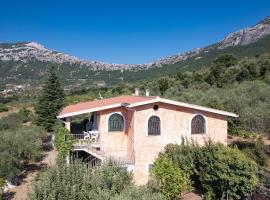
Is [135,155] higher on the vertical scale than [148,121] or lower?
lower

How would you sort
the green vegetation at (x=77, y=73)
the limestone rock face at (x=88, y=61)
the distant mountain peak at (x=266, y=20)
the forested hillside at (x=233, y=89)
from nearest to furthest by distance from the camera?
the forested hillside at (x=233, y=89) < the green vegetation at (x=77, y=73) < the limestone rock face at (x=88, y=61) < the distant mountain peak at (x=266, y=20)

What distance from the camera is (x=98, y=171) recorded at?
44.3 feet

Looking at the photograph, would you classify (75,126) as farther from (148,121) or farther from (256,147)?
(256,147)

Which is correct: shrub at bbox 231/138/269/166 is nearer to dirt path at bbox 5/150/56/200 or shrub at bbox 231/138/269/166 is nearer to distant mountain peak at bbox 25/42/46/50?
dirt path at bbox 5/150/56/200

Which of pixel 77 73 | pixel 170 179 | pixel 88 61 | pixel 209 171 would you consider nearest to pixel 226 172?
pixel 209 171

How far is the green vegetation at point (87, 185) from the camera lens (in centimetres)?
1150

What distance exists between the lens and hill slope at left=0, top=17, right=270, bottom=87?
111625mm

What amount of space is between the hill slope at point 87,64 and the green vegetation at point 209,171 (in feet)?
269

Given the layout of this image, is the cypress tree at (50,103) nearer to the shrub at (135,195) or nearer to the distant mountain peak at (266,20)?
the shrub at (135,195)

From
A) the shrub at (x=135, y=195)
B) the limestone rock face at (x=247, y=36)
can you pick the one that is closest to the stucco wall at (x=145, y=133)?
the shrub at (x=135, y=195)

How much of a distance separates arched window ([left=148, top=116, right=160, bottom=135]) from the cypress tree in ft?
75.5

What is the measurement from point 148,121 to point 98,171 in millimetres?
8792

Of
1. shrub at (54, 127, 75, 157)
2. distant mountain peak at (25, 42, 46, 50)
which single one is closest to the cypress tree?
shrub at (54, 127, 75, 157)

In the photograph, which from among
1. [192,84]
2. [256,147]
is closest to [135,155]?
[256,147]
